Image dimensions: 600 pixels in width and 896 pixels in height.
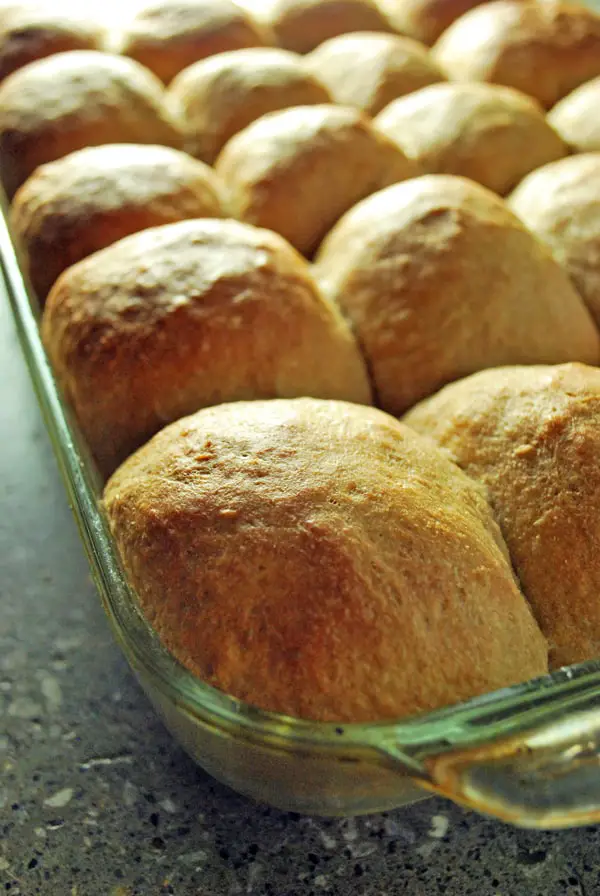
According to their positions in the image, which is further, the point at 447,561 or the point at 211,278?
the point at 211,278

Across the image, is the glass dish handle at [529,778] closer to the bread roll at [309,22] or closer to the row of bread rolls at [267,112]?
the row of bread rolls at [267,112]

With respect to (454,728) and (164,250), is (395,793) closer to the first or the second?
(454,728)

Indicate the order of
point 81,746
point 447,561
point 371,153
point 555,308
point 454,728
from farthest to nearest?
point 371,153 < point 555,308 < point 81,746 < point 447,561 < point 454,728

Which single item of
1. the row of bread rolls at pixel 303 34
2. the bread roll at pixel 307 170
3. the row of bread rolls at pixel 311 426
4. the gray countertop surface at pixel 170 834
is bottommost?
the gray countertop surface at pixel 170 834

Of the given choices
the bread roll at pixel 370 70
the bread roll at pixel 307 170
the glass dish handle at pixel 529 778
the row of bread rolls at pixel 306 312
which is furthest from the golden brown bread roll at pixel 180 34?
the glass dish handle at pixel 529 778

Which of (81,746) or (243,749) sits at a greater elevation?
(243,749)

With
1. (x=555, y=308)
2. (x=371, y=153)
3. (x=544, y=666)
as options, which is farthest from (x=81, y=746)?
(x=371, y=153)
